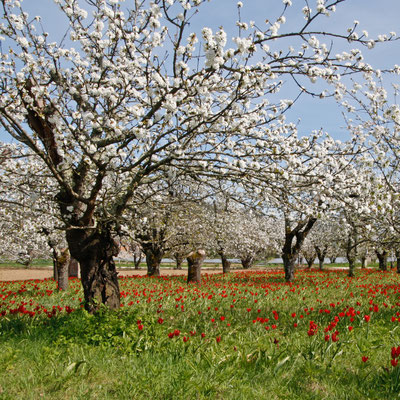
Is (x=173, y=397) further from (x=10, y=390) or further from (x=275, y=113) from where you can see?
(x=275, y=113)

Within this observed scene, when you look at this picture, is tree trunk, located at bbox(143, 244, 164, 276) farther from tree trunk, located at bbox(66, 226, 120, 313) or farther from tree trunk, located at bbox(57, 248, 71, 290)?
tree trunk, located at bbox(66, 226, 120, 313)

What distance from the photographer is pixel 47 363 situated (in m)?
4.84

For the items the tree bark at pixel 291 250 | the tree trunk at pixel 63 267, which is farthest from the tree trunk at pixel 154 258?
the tree bark at pixel 291 250

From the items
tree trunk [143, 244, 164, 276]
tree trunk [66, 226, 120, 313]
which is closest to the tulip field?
tree trunk [66, 226, 120, 313]

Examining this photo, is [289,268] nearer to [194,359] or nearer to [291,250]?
[291,250]

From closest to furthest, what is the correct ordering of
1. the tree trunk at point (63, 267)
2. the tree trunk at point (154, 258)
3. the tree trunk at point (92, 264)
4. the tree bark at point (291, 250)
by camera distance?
1. the tree trunk at point (92, 264)
2. the tree trunk at point (63, 267)
3. the tree bark at point (291, 250)
4. the tree trunk at point (154, 258)

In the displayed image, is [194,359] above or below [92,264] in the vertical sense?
below

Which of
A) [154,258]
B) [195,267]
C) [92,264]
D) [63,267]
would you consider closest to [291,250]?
[195,267]

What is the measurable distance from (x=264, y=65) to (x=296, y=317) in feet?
17.0

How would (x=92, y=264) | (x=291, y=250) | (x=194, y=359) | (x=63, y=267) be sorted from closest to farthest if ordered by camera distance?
(x=194, y=359) → (x=92, y=264) → (x=63, y=267) → (x=291, y=250)

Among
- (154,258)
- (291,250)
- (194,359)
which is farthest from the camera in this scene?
(154,258)

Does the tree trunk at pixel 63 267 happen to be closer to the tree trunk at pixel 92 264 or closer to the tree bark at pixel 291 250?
the tree trunk at pixel 92 264

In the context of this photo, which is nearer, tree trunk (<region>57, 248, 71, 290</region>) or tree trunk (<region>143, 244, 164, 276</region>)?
tree trunk (<region>57, 248, 71, 290</region>)

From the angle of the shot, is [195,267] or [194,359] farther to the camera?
[195,267]
